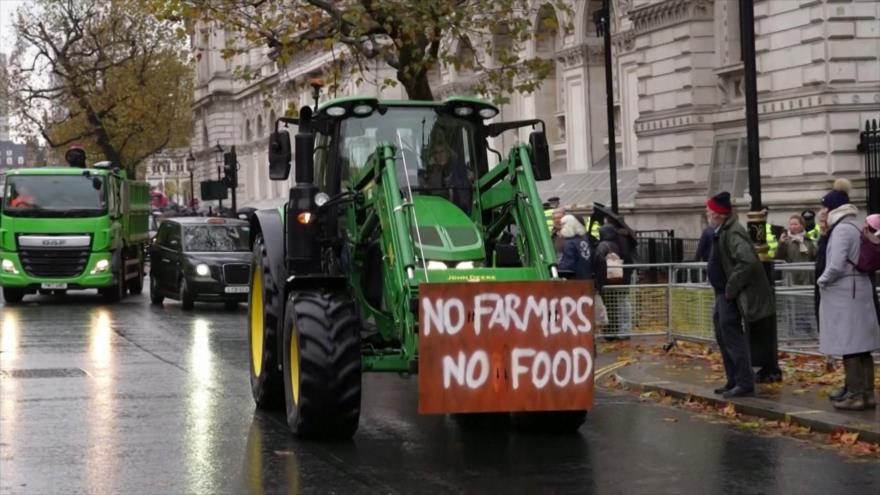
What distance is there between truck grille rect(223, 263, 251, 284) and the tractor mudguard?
569 inches

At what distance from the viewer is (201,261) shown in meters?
29.4

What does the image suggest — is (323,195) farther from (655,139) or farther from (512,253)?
(655,139)

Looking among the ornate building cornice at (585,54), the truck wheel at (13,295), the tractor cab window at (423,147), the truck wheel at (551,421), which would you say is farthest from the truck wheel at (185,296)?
the truck wheel at (551,421)

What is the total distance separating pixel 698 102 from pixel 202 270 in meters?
11.2

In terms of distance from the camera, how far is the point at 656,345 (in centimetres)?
1981

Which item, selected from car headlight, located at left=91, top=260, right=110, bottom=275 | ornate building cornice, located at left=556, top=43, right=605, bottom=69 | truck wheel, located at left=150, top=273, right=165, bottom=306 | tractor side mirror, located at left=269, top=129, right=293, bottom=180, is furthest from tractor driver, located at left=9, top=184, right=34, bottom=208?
tractor side mirror, located at left=269, top=129, right=293, bottom=180

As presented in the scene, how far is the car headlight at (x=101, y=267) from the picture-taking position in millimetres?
32156

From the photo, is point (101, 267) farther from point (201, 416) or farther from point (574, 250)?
point (201, 416)

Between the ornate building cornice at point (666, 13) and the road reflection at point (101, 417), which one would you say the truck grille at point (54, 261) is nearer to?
the road reflection at point (101, 417)

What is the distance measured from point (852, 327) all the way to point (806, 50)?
50.3 ft

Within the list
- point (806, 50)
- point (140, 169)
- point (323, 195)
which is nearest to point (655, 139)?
point (806, 50)

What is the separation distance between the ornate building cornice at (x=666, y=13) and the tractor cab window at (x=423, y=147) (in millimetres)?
19203

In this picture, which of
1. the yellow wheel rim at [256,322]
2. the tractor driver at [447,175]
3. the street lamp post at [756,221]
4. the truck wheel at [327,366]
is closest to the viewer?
the truck wheel at [327,366]

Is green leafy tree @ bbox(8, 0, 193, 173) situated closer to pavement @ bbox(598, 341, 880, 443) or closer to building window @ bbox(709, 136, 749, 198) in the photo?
building window @ bbox(709, 136, 749, 198)
